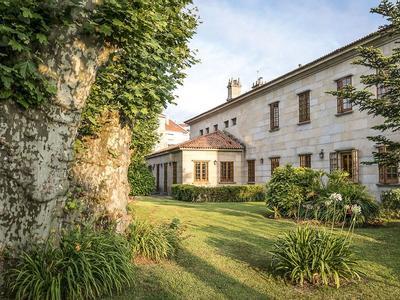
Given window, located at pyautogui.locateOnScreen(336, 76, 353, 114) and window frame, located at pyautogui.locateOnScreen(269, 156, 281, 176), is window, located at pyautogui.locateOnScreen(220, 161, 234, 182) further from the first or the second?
window, located at pyautogui.locateOnScreen(336, 76, 353, 114)

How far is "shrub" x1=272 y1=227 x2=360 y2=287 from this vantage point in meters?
6.03

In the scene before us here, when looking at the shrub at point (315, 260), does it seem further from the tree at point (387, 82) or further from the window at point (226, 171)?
the window at point (226, 171)

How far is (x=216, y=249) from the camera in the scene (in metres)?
Result: 8.58

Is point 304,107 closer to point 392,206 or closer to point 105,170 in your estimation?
point 392,206

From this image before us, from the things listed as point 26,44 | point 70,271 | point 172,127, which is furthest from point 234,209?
point 172,127

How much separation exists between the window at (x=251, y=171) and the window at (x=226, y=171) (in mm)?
1462

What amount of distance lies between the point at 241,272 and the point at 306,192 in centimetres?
796

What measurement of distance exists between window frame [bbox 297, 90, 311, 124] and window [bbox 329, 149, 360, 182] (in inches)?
123

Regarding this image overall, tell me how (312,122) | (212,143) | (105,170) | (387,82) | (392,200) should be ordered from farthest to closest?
(212,143) < (312,122) < (392,200) < (387,82) < (105,170)

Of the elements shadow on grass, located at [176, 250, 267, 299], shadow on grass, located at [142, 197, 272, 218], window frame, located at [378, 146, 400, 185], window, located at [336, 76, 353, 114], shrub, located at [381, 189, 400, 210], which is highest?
window, located at [336, 76, 353, 114]

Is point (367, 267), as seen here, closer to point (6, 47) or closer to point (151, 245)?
point (151, 245)

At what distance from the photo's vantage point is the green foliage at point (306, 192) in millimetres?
12672

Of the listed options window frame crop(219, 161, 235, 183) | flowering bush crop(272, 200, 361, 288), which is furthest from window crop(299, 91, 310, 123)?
flowering bush crop(272, 200, 361, 288)

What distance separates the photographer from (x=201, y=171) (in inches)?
1141
